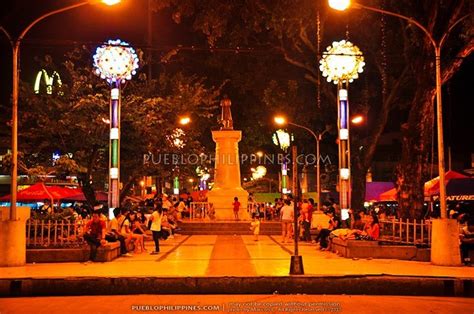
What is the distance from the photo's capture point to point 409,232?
1817 centimetres

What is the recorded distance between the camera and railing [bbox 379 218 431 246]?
17500 mm

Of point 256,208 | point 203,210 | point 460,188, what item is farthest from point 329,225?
point 203,210

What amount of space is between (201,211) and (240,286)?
19.4 metres

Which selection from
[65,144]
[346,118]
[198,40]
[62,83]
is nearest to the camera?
[346,118]

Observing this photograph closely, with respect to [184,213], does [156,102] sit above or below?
above

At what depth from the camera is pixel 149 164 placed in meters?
30.7

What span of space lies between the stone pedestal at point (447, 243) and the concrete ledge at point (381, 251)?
1.03 metres

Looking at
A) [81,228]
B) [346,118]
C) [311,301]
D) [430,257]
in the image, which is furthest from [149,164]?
[311,301]

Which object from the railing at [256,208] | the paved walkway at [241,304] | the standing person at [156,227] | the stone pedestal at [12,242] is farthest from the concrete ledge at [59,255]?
the railing at [256,208]

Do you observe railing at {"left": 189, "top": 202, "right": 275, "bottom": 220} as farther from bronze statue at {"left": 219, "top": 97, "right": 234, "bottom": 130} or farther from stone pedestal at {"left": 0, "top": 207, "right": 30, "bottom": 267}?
stone pedestal at {"left": 0, "top": 207, "right": 30, "bottom": 267}

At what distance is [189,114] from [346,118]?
1017cm

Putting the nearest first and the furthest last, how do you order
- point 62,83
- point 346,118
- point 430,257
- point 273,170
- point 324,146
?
1. point 430,257
2. point 346,118
3. point 62,83
4. point 324,146
5. point 273,170

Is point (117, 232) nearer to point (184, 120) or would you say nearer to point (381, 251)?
point (381, 251)

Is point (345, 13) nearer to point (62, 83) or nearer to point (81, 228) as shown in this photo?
point (62, 83)
